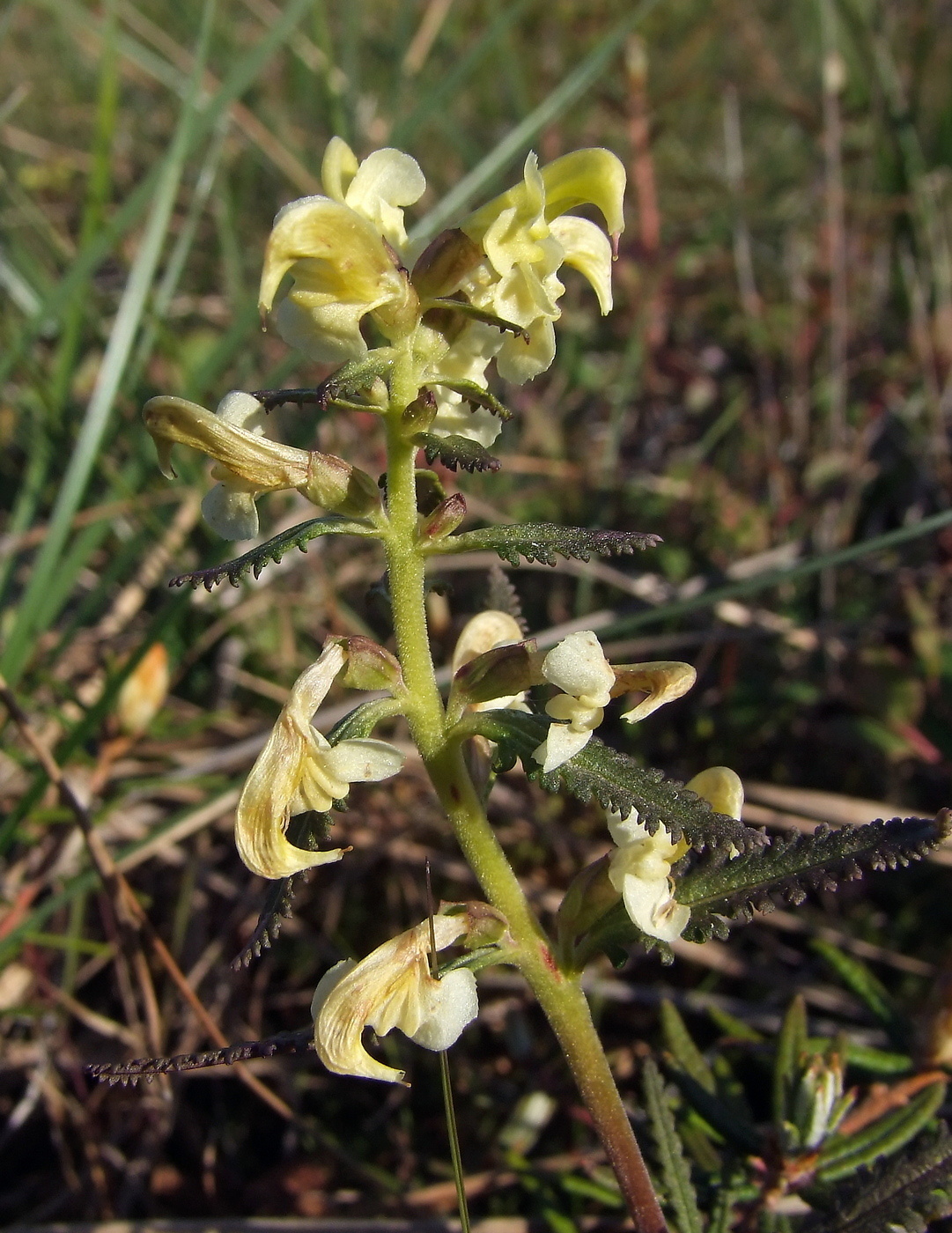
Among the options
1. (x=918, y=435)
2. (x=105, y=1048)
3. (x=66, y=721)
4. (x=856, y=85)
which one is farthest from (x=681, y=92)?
(x=105, y=1048)

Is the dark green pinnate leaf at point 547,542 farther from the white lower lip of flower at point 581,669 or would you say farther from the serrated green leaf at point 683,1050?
the serrated green leaf at point 683,1050

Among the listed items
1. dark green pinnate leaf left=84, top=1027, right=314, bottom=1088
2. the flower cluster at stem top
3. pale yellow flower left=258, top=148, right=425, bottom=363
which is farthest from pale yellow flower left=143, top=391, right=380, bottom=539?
dark green pinnate leaf left=84, top=1027, right=314, bottom=1088

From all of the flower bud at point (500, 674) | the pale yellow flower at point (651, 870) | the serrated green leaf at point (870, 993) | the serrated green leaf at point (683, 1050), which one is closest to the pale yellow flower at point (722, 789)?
the pale yellow flower at point (651, 870)

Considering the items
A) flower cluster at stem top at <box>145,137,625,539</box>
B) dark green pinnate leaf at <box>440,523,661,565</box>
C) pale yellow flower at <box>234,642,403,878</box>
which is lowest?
pale yellow flower at <box>234,642,403,878</box>

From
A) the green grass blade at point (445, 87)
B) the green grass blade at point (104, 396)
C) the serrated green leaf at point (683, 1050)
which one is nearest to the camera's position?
the serrated green leaf at point (683, 1050)

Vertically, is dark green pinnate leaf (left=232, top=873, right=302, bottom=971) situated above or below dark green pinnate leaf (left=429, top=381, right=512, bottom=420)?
below

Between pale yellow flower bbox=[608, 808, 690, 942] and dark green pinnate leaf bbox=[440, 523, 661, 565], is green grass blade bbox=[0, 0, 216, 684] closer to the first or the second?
dark green pinnate leaf bbox=[440, 523, 661, 565]

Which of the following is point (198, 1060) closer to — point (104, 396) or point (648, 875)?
point (648, 875)

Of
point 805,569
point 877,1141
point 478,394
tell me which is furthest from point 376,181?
point 877,1141
